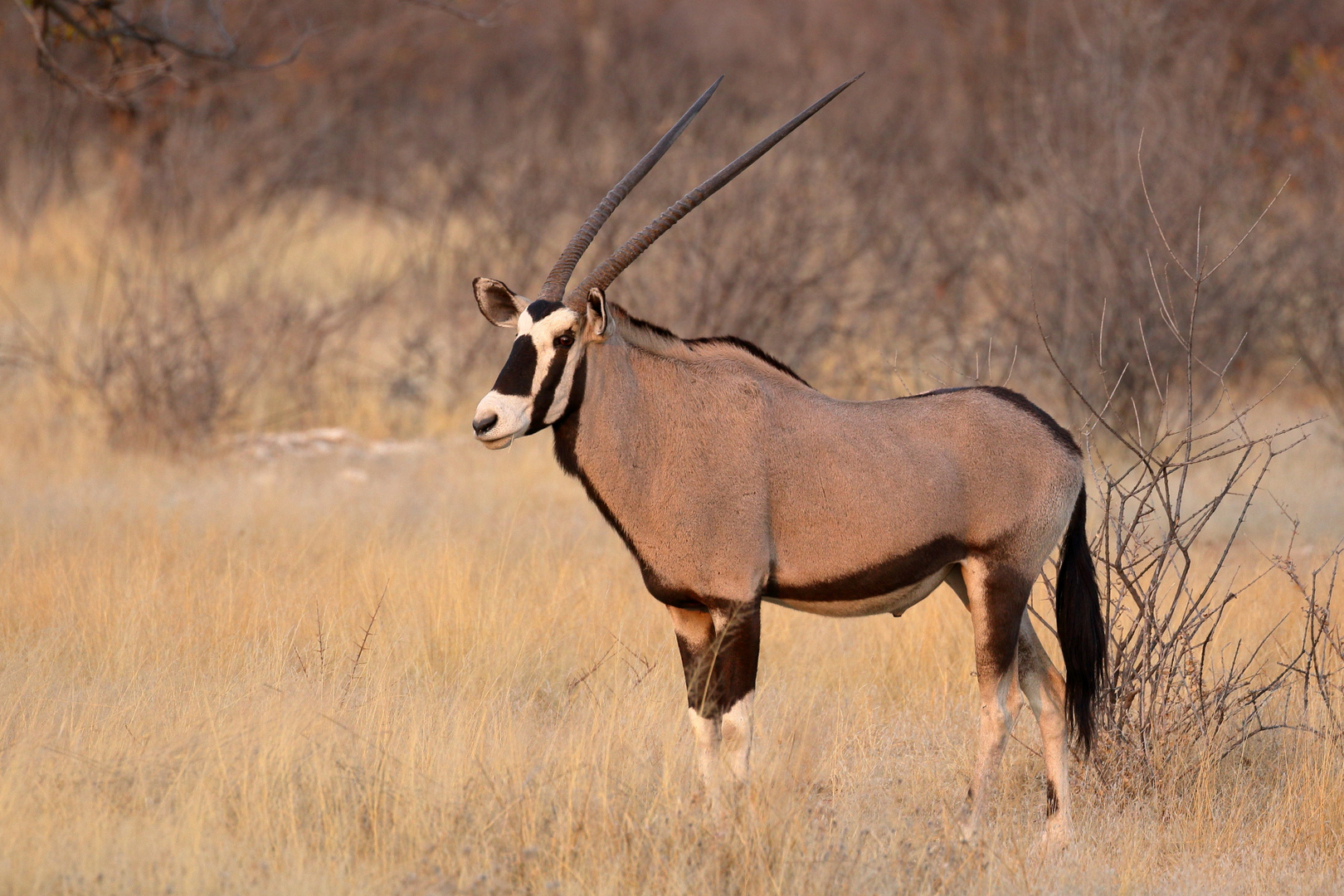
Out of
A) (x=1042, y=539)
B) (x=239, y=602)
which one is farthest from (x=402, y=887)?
(x=239, y=602)

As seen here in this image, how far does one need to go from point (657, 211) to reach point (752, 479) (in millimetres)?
8850

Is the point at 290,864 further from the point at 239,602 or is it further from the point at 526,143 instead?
the point at 526,143

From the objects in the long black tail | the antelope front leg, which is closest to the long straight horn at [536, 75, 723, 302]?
the antelope front leg

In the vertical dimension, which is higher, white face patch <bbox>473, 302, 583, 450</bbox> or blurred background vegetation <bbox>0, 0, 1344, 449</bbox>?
blurred background vegetation <bbox>0, 0, 1344, 449</bbox>

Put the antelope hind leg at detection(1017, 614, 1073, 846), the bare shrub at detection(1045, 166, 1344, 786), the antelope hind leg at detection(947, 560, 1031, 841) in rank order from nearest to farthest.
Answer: the antelope hind leg at detection(947, 560, 1031, 841) → the antelope hind leg at detection(1017, 614, 1073, 846) → the bare shrub at detection(1045, 166, 1344, 786)

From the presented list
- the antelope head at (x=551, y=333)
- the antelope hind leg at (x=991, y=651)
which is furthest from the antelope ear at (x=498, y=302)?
the antelope hind leg at (x=991, y=651)

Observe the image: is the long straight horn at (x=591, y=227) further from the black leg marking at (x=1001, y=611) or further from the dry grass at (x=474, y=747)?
the black leg marking at (x=1001, y=611)

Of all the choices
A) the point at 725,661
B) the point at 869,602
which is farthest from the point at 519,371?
the point at 869,602

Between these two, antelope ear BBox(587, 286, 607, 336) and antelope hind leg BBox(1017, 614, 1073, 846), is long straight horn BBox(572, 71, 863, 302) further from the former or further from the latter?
antelope hind leg BBox(1017, 614, 1073, 846)

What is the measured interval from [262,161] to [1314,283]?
1107 centimetres

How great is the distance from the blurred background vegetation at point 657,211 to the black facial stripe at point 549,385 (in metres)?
3.51

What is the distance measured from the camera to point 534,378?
378cm

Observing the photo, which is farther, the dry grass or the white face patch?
the white face patch

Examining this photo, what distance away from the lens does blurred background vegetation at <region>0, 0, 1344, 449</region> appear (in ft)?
33.6
